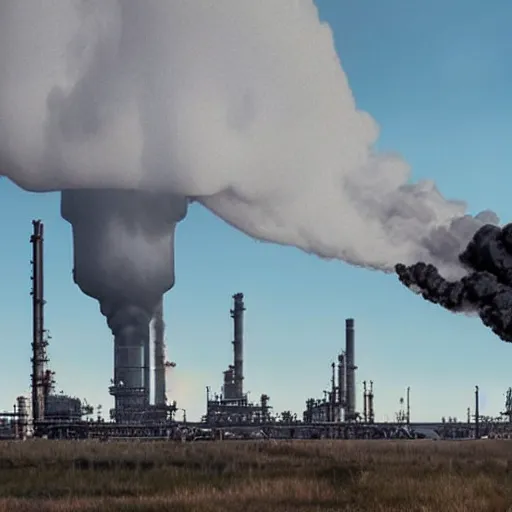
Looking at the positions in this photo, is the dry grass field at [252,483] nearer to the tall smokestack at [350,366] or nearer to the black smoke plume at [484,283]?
the black smoke plume at [484,283]

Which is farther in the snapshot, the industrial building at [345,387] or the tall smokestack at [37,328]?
the industrial building at [345,387]

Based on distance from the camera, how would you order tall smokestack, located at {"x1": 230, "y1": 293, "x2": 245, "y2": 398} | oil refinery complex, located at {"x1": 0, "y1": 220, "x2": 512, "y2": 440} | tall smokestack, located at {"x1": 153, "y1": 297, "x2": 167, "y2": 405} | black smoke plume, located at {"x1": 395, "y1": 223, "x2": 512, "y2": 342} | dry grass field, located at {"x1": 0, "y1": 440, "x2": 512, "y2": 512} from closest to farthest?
1. dry grass field, located at {"x1": 0, "y1": 440, "x2": 512, "y2": 512}
2. black smoke plume, located at {"x1": 395, "y1": 223, "x2": 512, "y2": 342}
3. oil refinery complex, located at {"x1": 0, "y1": 220, "x2": 512, "y2": 440}
4. tall smokestack, located at {"x1": 153, "y1": 297, "x2": 167, "y2": 405}
5. tall smokestack, located at {"x1": 230, "y1": 293, "x2": 245, "y2": 398}

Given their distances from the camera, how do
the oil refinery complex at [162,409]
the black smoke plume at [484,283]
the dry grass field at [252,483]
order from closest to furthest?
the dry grass field at [252,483] < the black smoke plume at [484,283] < the oil refinery complex at [162,409]

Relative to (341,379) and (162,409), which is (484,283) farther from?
(341,379)

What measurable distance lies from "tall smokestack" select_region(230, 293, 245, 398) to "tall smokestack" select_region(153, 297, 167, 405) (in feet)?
41.5

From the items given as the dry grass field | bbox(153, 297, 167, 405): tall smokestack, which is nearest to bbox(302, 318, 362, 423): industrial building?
bbox(153, 297, 167, 405): tall smokestack

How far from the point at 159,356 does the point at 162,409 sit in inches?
554

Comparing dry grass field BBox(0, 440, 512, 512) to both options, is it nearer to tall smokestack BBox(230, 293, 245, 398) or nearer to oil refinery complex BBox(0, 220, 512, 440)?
oil refinery complex BBox(0, 220, 512, 440)

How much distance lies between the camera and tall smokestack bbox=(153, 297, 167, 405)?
145762 mm

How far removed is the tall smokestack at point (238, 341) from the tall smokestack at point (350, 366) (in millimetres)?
16102

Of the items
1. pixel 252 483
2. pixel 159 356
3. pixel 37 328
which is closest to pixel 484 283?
pixel 252 483

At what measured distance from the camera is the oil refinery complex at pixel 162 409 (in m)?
126

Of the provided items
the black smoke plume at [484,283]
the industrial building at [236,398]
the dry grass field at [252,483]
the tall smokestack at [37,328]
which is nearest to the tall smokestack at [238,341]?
the industrial building at [236,398]

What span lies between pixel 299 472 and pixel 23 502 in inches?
545
